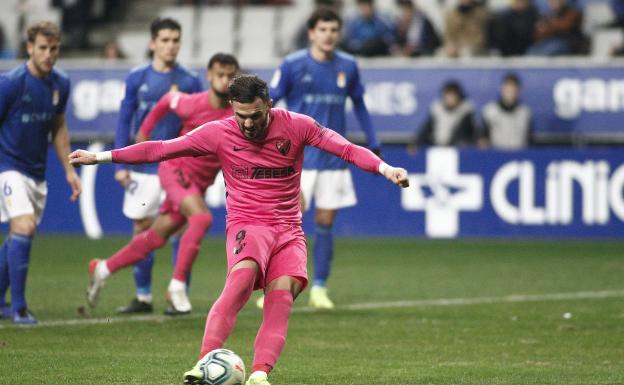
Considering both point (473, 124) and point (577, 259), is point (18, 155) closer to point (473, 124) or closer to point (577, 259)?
point (577, 259)

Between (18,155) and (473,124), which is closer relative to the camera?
(18,155)

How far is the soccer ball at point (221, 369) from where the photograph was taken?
6891mm

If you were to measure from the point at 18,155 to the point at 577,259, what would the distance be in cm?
810

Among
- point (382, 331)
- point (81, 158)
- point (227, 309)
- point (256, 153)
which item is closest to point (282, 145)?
point (256, 153)

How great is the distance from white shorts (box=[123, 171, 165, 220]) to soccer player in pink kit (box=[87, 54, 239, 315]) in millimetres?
429

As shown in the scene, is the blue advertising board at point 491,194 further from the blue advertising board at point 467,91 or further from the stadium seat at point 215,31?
the stadium seat at point 215,31

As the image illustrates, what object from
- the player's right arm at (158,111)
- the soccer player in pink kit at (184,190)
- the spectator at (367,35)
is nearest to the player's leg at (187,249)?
the soccer player in pink kit at (184,190)

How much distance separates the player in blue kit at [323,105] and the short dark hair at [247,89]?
4.65 m

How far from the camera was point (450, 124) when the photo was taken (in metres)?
19.1

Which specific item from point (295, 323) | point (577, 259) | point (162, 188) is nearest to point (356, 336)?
point (295, 323)

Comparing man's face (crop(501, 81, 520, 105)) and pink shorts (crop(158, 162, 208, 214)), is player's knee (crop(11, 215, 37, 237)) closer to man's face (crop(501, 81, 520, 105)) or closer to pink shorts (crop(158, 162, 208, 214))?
pink shorts (crop(158, 162, 208, 214))

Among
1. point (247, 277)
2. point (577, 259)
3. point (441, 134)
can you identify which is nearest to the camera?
point (247, 277)

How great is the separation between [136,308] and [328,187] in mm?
2080

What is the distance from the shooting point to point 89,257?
16.6 meters
